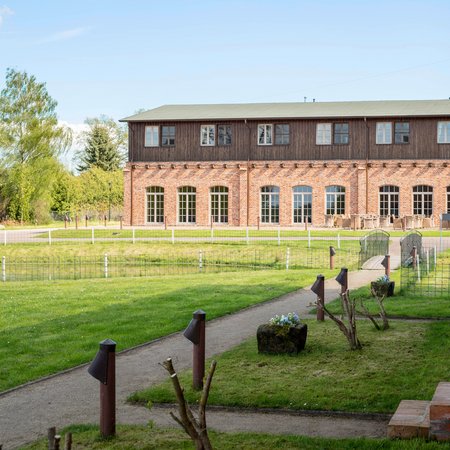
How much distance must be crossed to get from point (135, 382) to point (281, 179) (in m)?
38.2

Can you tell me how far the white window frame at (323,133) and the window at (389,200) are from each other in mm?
4301

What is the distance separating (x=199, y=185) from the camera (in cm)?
4834

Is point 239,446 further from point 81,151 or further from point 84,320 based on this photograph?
point 81,151

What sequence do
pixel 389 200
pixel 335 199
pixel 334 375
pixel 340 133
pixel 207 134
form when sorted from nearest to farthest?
1. pixel 334 375
2. pixel 389 200
3. pixel 335 199
4. pixel 340 133
5. pixel 207 134

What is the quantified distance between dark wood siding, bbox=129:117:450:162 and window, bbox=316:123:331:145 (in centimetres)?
20

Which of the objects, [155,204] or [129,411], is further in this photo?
[155,204]

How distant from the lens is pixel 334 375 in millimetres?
9633

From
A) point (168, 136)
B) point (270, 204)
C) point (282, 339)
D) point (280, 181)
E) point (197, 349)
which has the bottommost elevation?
point (282, 339)

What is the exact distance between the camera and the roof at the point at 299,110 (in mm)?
46656

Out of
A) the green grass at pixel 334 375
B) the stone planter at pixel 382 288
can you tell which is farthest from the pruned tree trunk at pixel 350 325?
the stone planter at pixel 382 288

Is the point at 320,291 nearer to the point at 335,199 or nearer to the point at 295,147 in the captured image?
the point at 335,199

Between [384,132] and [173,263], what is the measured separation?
20.6 meters

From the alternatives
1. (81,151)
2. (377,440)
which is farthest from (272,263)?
(81,151)

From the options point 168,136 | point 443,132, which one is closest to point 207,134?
point 168,136
